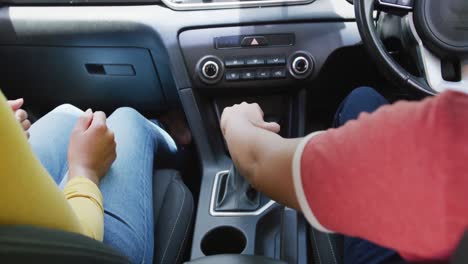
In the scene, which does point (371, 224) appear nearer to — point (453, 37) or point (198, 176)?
point (453, 37)

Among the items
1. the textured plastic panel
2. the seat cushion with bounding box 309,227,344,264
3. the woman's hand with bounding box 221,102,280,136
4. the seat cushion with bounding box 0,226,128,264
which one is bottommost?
the seat cushion with bounding box 309,227,344,264

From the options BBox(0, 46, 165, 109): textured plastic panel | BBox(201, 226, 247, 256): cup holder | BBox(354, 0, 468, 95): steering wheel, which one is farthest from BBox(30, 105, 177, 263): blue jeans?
BBox(354, 0, 468, 95): steering wheel

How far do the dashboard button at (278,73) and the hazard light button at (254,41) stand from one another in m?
0.07

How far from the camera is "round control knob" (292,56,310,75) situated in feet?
3.89

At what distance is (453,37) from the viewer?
102 cm

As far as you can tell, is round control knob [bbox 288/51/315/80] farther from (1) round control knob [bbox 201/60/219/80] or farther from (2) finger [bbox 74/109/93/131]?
(2) finger [bbox 74/109/93/131]

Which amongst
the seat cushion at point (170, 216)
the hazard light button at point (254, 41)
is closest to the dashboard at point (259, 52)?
the hazard light button at point (254, 41)

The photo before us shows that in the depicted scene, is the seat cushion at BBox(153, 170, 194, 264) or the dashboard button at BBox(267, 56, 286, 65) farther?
the dashboard button at BBox(267, 56, 286, 65)

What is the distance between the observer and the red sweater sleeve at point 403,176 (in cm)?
44

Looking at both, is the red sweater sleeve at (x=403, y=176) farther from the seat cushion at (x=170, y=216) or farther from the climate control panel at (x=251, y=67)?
the climate control panel at (x=251, y=67)

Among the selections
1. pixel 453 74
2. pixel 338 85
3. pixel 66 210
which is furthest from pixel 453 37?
pixel 66 210

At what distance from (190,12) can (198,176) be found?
42cm

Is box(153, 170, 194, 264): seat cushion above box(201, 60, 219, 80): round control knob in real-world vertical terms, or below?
below

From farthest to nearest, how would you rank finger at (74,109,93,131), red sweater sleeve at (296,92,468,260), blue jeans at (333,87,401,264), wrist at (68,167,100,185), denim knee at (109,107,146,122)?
denim knee at (109,107,146,122) < finger at (74,109,93,131) < wrist at (68,167,100,185) < blue jeans at (333,87,401,264) < red sweater sleeve at (296,92,468,260)
